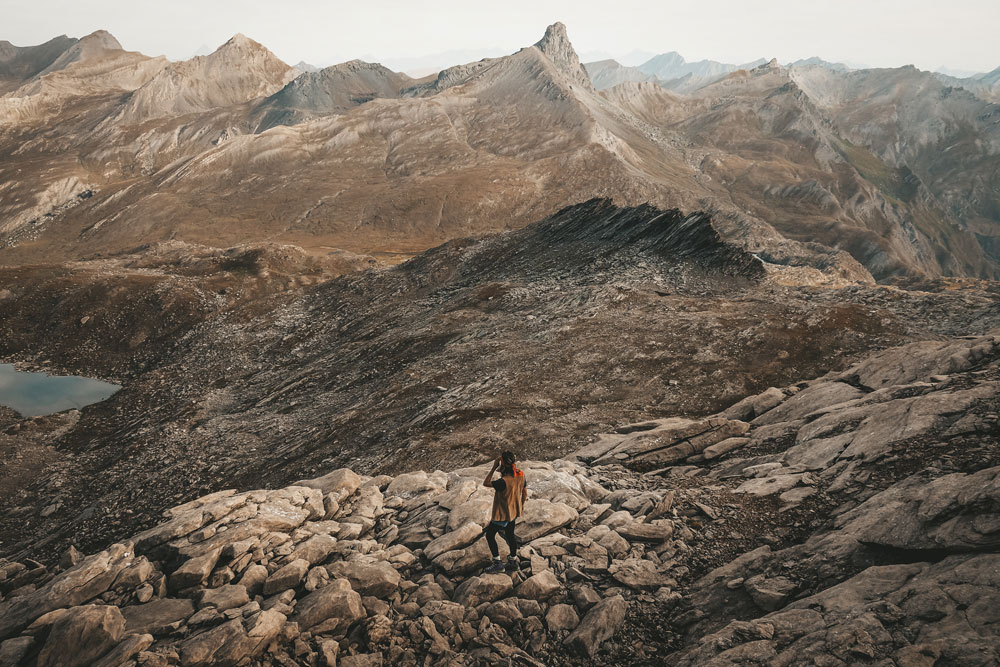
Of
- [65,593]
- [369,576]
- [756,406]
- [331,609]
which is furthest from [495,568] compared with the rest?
[756,406]

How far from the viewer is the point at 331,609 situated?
40.9 ft

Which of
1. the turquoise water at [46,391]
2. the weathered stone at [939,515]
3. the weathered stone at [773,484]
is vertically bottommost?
the turquoise water at [46,391]

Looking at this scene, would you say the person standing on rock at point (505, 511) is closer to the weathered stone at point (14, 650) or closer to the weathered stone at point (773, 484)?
the weathered stone at point (773, 484)

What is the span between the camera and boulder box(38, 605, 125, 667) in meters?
11.3

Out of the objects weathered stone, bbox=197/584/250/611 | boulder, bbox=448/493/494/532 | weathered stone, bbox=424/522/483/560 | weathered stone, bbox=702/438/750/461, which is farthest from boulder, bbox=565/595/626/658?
weathered stone, bbox=702/438/750/461

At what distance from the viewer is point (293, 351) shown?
53688mm

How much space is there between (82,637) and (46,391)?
56.7 m

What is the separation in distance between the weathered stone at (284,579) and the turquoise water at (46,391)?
5099 cm

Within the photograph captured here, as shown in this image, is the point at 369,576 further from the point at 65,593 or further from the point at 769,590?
the point at 769,590

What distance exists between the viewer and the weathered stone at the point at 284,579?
535 inches

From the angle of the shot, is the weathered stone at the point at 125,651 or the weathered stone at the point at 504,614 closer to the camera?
the weathered stone at the point at 125,651

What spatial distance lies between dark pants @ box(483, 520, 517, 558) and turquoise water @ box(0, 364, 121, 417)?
54.9 meters

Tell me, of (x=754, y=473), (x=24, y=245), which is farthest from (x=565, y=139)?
(x=754, y=473)

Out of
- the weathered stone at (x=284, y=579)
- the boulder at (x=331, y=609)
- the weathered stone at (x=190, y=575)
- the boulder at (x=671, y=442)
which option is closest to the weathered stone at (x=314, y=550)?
the weathered stone at (x=284, y=579)
